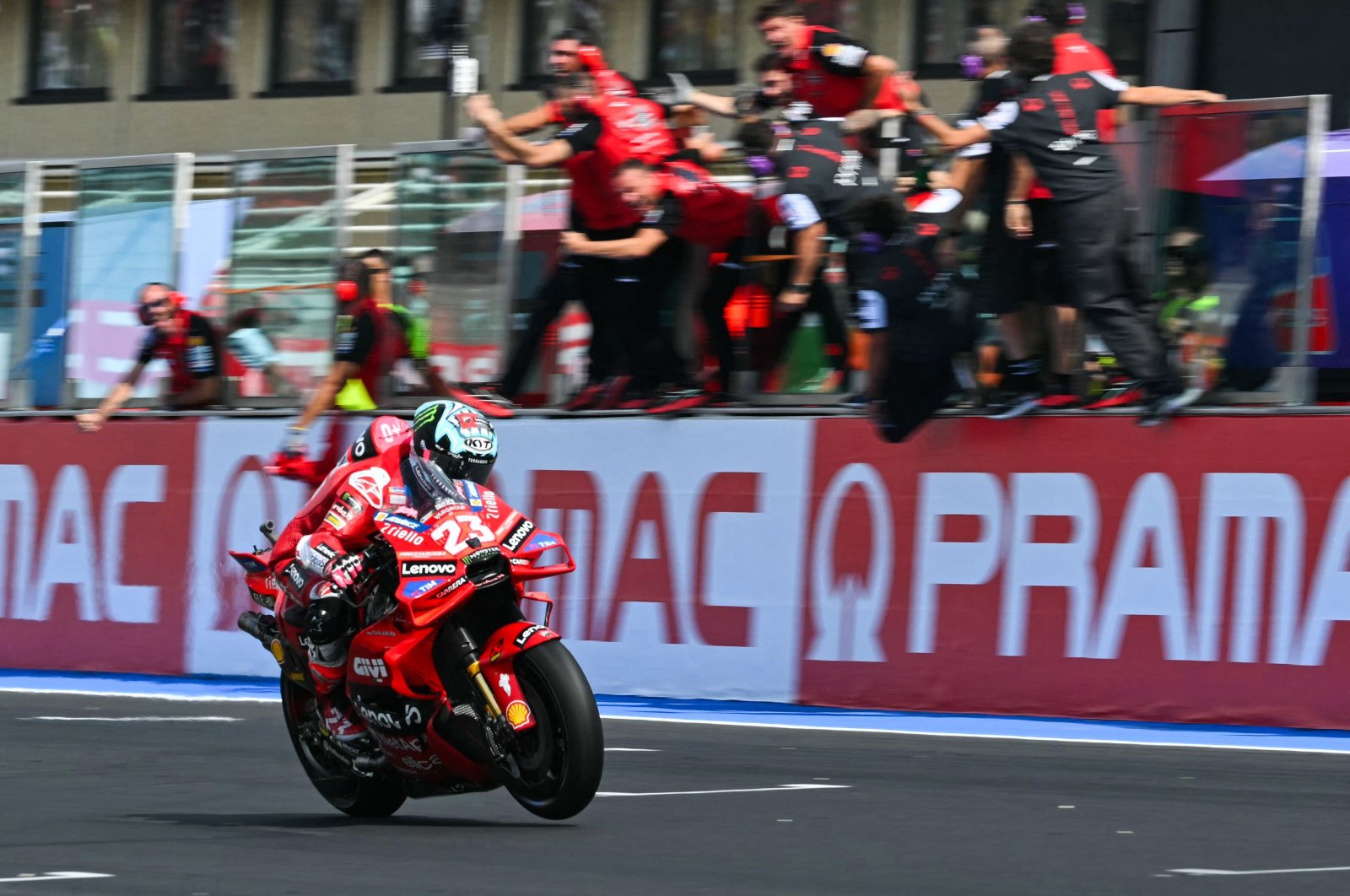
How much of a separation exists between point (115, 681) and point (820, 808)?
8.64 m

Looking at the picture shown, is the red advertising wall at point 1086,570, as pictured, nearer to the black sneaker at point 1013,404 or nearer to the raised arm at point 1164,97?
the black sneaker at point 1013,404

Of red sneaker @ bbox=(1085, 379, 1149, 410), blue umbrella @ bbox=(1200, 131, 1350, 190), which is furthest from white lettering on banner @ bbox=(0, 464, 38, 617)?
blue umbrella @ bbox=(1200, 131, 1350, 190)

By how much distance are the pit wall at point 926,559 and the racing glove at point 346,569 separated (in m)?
5.18

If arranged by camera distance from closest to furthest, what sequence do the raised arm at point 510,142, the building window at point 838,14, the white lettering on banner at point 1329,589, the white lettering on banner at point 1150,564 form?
the white lettering on banner at point 1329,589, the white lettering on banner at point 1150,564, the raised arm at point 510,142, the building window at point 838,14

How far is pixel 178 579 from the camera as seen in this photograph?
16172mm

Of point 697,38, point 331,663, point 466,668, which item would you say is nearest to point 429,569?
point 466,668

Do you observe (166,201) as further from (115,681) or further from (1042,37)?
(1042,37)

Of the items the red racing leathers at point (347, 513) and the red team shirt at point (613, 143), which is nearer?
the red racing leathers at point (347, 513)

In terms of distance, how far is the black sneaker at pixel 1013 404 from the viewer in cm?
1262

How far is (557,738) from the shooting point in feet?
25.4

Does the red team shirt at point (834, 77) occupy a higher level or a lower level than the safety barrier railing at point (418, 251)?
higher

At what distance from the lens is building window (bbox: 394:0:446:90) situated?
1008 inches

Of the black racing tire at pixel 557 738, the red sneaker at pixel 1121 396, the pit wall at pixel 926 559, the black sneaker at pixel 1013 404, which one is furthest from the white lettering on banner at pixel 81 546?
the black racing tire at pixel 557 738

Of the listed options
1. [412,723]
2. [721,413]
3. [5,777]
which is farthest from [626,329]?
[412,723]
